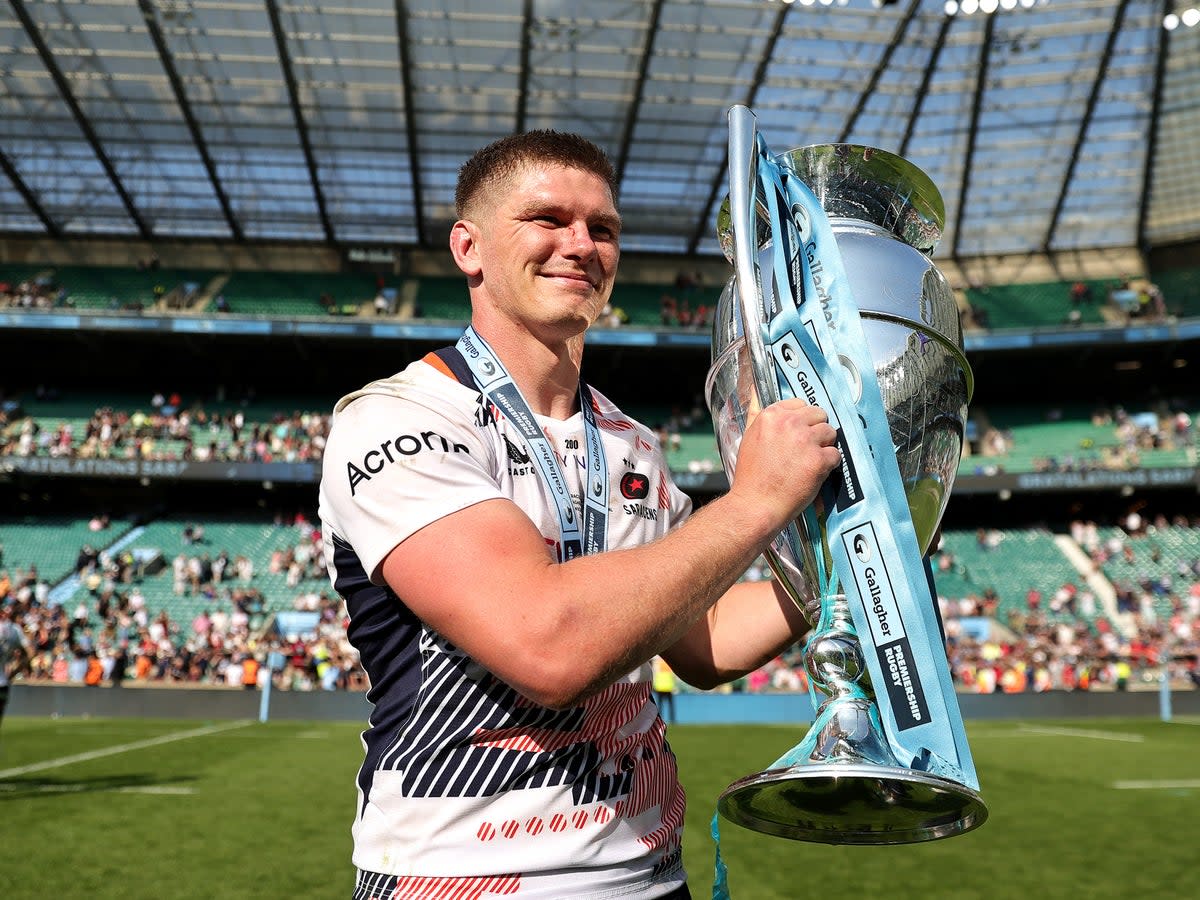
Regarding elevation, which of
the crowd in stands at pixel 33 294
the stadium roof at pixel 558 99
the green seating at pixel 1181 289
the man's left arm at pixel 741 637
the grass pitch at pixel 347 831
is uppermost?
the stadium roof at pixel 558 99

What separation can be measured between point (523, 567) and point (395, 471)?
24cm

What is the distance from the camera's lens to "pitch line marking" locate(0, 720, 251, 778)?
1076cm

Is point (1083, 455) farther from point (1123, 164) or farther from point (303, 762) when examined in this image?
point (303, 762)

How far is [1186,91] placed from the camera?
26.7 m

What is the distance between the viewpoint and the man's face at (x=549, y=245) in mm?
1710

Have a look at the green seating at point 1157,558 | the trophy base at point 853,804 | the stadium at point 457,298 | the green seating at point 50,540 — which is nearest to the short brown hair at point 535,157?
the trophy base at point 853,804

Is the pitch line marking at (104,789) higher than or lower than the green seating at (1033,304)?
lower

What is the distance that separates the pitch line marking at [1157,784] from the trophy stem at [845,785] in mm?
9191

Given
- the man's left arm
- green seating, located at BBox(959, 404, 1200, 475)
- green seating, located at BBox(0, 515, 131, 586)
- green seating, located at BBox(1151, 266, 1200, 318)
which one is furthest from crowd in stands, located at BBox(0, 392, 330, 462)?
the man's left arm

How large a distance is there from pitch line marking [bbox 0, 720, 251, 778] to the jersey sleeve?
1059 centimetres

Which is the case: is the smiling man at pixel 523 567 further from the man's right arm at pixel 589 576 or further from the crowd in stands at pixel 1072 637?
the crowd in stands at pixel 1072 637

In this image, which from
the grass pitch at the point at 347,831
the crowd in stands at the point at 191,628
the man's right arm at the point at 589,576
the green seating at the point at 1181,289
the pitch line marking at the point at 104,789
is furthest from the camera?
the green seating at the point at 1181,289

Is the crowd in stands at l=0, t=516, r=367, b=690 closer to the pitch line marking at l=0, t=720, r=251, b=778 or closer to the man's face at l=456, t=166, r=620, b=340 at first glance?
the pitch line marking at l=0, t=720, r=251, b=778

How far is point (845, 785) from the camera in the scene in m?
1.36
